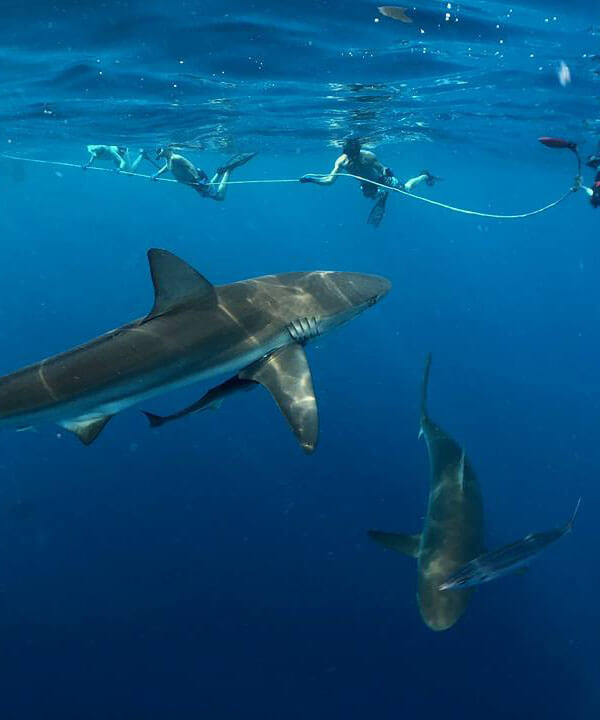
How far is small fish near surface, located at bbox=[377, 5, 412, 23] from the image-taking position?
38.3ft

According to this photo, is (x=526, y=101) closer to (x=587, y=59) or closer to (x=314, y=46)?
(x=587, y=59)

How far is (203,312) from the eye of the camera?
552 cm

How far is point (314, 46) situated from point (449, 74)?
4493 millimetres

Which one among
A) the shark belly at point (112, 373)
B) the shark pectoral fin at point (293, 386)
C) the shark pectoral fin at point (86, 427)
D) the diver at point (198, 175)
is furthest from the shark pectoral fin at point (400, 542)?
the diver at point (198, 175)

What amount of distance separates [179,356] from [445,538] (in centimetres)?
389

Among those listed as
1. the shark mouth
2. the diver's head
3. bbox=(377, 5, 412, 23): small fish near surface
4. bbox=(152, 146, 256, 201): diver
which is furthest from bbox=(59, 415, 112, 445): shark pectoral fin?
bbox=(152, 146, 256, 201): diver

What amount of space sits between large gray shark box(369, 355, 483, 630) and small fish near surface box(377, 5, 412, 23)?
9.32m

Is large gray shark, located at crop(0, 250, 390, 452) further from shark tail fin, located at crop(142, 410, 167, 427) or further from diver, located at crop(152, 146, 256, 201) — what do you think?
diver, located at crop(152, 146, 256, 201)

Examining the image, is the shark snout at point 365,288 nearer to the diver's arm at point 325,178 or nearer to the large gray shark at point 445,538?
the large gray shark at point 445,538

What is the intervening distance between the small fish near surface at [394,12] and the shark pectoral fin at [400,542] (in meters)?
10.5

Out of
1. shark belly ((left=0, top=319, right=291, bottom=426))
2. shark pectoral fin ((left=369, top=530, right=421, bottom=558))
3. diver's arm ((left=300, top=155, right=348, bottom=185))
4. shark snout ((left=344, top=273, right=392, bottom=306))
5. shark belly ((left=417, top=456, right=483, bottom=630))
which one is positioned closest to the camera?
shark belly ((left=0, top=319, right=291, bottom=426))

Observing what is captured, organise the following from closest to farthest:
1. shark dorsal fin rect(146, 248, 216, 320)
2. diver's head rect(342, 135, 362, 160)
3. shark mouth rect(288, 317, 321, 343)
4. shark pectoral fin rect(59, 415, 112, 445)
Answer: shark pectoral fin rect(59, 415, 112, 445)
shark dorsal fin rect(146, 248, 216, 320)
shark mouth rect(288, 317, 321, 343)
diver's head rect(342, 135, 362, 160)

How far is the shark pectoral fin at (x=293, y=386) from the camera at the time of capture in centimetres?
473

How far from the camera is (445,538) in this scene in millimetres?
6730
